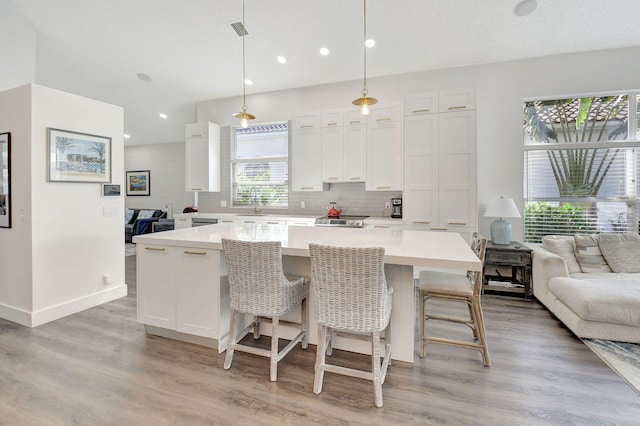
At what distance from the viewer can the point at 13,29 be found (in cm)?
386

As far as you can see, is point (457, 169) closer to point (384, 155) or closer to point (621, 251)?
point (384, 155)

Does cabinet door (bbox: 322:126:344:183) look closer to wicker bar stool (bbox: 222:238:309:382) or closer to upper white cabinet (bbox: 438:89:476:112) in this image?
upper white cabinet (bbox: 438:89:476:112)

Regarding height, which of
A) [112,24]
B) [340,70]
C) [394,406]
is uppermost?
[112,24]

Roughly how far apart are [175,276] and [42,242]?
164cm

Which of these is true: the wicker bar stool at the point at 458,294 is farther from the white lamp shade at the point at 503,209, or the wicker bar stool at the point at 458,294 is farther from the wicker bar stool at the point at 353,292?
the white lamp shade at the point at 503,209

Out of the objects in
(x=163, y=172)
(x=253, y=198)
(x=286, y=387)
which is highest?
(x=163, y=172)

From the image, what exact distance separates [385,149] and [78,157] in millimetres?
3788

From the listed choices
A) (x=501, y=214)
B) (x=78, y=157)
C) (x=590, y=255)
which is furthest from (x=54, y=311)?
(x=590, y=255)

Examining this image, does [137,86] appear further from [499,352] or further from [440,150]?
[499,352]

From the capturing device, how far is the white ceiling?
136 inches

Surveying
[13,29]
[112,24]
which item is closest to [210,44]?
[112,24]

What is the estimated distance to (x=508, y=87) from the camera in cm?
424

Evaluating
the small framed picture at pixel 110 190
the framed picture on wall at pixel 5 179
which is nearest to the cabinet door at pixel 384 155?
the small framed picture at pixel 110 190

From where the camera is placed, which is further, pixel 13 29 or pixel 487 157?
pixel 487 157
